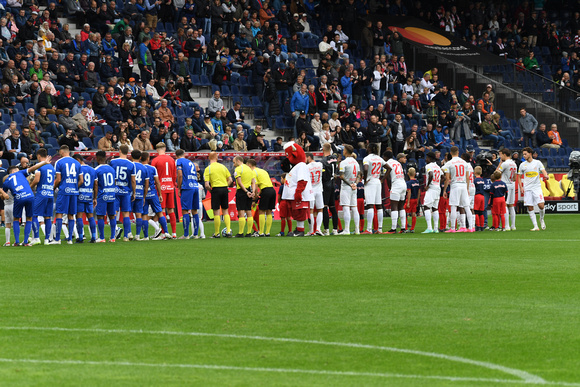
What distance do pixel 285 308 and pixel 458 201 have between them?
47.9 ft

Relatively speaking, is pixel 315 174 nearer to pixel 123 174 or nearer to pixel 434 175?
pixel 434 175

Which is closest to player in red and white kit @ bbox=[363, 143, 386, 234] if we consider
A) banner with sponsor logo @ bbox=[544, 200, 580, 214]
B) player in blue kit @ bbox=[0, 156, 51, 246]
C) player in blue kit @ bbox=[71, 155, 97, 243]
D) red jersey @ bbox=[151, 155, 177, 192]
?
red jersey @ bbox=[151, 155, 177, 192]

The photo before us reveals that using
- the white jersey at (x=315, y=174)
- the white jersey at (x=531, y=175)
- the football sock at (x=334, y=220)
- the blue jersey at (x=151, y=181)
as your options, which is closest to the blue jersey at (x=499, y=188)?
the white jersey at (x=531, y=175)

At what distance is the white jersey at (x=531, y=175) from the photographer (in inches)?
958

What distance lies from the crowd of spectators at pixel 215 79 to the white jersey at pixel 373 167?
25.5ft

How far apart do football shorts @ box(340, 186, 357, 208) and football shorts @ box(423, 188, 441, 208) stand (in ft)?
6.31

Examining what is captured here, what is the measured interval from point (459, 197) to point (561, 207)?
12.6 metres

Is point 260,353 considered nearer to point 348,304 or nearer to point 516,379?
point 516,379

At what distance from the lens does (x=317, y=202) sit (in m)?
22.3

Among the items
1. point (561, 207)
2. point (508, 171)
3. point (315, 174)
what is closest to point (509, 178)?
point (508, 171)

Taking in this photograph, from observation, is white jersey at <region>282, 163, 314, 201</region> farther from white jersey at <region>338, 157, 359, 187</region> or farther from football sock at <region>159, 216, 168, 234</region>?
football sock at <region>159, 216, 168, 234</region>

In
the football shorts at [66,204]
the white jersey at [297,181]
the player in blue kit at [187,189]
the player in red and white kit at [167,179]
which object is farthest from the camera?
the white jersey at [297,181]

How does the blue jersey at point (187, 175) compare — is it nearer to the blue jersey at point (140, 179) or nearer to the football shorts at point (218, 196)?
the football shorts at point (218, 196)

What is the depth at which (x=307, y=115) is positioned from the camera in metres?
33.6
